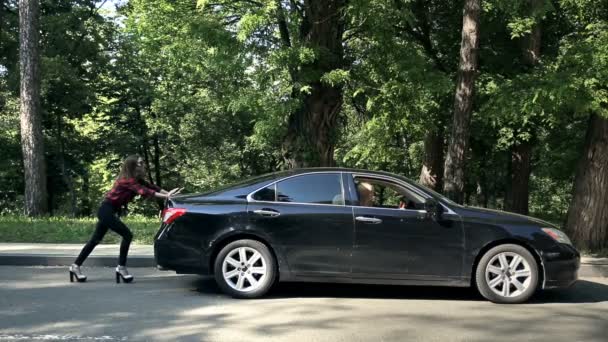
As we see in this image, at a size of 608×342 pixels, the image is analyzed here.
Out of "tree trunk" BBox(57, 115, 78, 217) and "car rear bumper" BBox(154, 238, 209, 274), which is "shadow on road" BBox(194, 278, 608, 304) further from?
"tree trunk" BBox(57, 115, 78, 217)

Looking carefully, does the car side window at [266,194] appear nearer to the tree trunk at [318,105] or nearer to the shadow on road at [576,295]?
the shadow on road at [576,295]

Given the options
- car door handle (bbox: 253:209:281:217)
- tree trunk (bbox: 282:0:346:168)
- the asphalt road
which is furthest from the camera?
tree trunk (bbox: 282:0:346:168)

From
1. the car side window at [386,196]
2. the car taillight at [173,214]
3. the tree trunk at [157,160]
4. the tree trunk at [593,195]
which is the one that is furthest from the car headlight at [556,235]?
the tree trunk at [157,160]

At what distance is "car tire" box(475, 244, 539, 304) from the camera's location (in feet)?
23.7

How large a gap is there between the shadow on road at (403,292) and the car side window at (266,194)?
1.13 meters

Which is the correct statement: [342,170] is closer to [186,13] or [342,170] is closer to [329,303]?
[329,303]

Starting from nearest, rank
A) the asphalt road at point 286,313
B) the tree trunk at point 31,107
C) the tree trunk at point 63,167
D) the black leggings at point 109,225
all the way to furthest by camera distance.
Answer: the asphalt road at point 286,313, the black leggings at point 109,225, the tree trunk at point 31,107, the tree trunk at point 63,167

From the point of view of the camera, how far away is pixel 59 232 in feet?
40.6

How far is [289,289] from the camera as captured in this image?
799 cm

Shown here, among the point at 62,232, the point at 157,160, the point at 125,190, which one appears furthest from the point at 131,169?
the point at 157,160

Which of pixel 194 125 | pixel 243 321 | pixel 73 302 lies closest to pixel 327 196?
pixel 243 321

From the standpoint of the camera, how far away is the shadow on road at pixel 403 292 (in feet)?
24.9

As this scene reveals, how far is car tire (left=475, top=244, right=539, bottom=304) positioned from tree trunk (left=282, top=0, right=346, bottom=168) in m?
6.25

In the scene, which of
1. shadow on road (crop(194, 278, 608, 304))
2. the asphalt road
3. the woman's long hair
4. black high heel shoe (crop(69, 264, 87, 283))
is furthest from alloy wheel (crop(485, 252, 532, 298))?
black high heel shoe (crop(69, 264, 87, 283))
